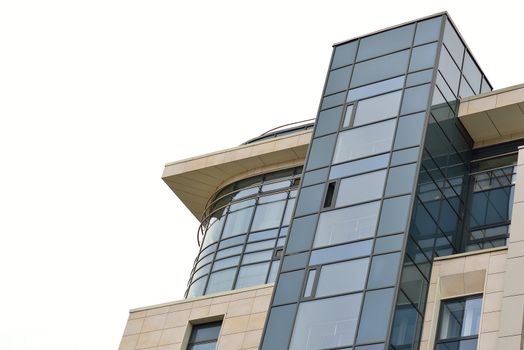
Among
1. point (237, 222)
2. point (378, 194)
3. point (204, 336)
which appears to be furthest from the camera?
point (237, 222)

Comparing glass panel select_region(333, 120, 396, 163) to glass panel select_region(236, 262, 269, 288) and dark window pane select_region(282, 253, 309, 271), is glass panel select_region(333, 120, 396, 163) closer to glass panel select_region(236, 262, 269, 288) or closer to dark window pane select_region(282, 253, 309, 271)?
dark window pane select_region(282, 253, 309, 271)

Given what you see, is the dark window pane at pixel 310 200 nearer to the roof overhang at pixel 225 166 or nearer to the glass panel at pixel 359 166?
the glass panel at pixel 359 166

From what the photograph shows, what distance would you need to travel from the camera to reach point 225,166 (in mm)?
43344

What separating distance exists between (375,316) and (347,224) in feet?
12.5

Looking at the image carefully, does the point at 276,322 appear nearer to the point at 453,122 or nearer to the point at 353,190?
the point at 353,190

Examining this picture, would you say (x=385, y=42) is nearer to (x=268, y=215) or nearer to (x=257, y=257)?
(x=268, y=215)

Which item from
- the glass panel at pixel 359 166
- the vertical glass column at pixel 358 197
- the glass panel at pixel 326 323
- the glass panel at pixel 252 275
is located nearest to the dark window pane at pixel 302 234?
A: the vertical glass column at pixel 358 197

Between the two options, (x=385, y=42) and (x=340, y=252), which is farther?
(x=385, y=42)

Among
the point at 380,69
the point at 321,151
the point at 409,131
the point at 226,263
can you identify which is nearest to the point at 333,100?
the point at 380,69

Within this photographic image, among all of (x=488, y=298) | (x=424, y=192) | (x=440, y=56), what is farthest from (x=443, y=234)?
(x=440, y=56)

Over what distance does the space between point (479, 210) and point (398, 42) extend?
6.26 meters

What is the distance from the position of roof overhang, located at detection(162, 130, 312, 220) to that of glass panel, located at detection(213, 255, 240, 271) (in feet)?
12.2

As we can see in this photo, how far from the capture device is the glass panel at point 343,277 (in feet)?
107

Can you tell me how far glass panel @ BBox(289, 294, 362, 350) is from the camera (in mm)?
31812
